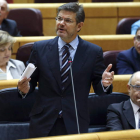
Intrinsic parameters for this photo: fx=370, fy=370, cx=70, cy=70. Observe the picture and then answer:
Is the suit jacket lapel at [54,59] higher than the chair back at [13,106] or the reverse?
higher

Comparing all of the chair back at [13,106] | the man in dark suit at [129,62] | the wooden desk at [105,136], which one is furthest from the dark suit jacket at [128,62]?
the wooden desk at [105,136]

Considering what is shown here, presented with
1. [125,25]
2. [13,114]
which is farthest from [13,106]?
[125,25]

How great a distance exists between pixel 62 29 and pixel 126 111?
12.8 inches

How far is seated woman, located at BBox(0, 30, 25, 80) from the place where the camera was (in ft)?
3.80

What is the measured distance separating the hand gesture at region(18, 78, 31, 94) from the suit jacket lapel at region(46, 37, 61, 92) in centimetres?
7

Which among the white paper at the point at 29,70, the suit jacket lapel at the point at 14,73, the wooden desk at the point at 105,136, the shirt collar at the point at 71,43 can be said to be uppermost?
the shirt collar at the point at 71,43

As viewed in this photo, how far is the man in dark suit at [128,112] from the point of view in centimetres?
99

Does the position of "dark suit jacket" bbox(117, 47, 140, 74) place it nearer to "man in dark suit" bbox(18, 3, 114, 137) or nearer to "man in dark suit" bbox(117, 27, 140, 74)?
"man in dark suit" bbox(117, 27, 140, 74)

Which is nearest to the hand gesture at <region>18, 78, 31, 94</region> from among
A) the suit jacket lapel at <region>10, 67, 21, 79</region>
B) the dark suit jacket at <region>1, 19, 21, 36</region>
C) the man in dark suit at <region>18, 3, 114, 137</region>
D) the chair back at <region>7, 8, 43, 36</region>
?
the man in dark suit at <region>18, 3, 114, 137</region>

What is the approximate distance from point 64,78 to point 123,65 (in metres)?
0.59

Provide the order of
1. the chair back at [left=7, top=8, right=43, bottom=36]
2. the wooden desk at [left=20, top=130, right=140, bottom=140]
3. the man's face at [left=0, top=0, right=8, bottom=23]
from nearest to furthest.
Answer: the wooden desk at [left=20, top=130, right=140, bottom=140] → the man's face at [left=0, top=0, right=8, bottom=23] → the chair back at [left=7, top=8, right=43, bottom=36]

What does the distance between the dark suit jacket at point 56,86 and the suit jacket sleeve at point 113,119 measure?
0.52ft

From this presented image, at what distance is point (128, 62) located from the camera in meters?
1.37

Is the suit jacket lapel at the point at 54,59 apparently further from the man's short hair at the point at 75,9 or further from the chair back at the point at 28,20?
the chair back at the point at 28,20
